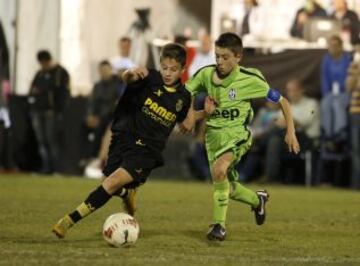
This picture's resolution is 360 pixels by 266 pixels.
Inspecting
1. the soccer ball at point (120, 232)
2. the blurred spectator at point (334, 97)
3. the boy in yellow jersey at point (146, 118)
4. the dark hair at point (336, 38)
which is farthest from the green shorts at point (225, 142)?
the blurred spectator at point (334, 97)

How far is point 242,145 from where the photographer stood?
9.76 m

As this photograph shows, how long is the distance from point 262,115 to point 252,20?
1.71 meters

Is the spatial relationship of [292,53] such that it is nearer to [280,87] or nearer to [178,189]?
[280,87]

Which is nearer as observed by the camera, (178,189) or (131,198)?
(131,198)

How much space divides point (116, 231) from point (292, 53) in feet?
35.0

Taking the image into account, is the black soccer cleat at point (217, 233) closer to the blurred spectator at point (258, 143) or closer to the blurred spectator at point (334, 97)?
the blurred spectator at point (334, 97)

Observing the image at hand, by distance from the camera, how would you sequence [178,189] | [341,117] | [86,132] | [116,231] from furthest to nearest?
[86,132]
[341,117]
[178,189]
[116,231]

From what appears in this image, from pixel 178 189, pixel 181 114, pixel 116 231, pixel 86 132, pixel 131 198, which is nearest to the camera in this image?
pixel 116 231

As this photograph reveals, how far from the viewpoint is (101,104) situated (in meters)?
19.9

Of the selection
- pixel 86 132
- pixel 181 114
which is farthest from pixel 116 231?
Answer: pixel 86 132

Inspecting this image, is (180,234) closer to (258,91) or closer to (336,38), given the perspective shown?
(258,91)

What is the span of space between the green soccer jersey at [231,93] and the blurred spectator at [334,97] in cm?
843

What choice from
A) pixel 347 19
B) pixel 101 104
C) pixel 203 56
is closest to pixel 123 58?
pixel 101 104

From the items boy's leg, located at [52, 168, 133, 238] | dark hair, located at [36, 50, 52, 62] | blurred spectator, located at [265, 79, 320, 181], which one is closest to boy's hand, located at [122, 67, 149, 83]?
boy's leg, located at [52, 168, 133, 238]
